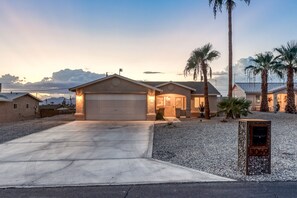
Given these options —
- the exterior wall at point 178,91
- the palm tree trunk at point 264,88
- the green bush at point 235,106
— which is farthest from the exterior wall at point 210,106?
the green bush at point 235,106

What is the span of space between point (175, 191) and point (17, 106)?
92.9 ft

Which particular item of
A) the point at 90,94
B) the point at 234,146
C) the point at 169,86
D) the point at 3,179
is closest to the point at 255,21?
the point at 169,86

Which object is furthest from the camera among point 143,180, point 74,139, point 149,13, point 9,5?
point 149,13

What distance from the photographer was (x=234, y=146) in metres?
9.77

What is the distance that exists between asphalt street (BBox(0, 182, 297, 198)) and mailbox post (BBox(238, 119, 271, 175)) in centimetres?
71

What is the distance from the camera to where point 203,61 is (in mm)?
22328

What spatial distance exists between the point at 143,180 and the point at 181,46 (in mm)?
20196

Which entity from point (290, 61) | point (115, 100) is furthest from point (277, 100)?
point (115, 100)

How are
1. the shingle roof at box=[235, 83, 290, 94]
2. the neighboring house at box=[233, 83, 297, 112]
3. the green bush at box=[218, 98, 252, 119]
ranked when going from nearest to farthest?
1. the green bush at box=[218, 98, 252, 119]
2. the neighboring house at box=[233, 83, 297, 112]
3. the shingle roof at box=[235, 83, 290, 94]

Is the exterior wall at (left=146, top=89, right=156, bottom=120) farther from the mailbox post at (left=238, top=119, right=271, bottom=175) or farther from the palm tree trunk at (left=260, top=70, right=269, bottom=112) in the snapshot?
the mailbox post at (left=238, top=119, right=271, bottom=175)

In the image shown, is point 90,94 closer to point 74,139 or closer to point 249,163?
point 74,139

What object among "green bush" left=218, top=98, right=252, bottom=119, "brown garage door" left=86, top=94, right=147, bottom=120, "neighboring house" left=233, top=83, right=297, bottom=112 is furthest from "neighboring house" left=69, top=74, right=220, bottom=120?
"neighboring house" left=233, top=83, right=297, bottom=112

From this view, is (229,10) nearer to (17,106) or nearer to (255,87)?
(255,87)

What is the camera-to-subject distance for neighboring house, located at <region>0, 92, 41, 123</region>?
26312 millimetres
